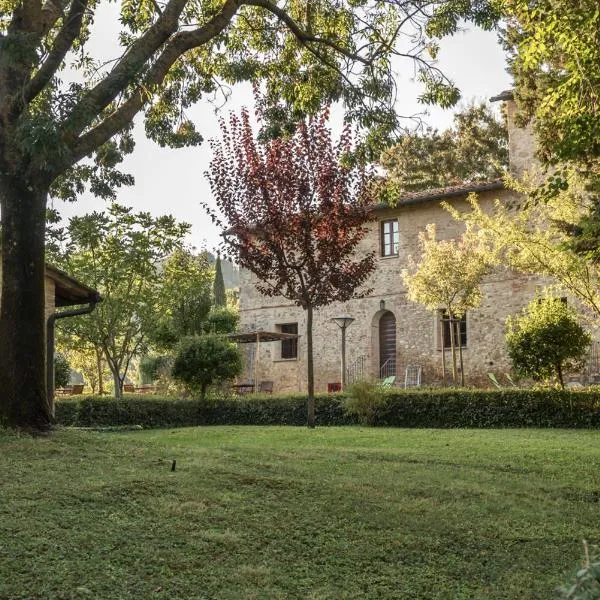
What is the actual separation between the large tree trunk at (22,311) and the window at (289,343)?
19945mm

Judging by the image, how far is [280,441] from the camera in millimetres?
12414

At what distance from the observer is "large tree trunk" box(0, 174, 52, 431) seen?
338 inches

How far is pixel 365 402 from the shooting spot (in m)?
15.9

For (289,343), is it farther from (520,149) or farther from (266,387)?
(520,149)

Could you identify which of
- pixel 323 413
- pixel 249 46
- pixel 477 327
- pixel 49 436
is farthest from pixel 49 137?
pixel 477 327

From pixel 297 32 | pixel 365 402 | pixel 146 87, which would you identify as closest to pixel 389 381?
pixel 365 402

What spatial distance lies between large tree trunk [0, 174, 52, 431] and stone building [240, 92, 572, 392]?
17.2 meters

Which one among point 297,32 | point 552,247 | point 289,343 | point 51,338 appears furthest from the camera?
point 289,343

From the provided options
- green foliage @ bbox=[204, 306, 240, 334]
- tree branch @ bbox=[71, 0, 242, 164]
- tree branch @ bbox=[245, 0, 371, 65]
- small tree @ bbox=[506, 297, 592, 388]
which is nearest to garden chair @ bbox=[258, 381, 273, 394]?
green foliage @ bbox=[204, 306, 240, 334]

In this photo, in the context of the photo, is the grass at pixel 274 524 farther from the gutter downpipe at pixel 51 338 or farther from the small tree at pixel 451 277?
the small tree at pixel 451 277

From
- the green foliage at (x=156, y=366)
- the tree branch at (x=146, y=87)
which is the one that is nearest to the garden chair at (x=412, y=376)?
the green foliage at (x=156, y=366)

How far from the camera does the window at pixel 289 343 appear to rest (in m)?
28.6

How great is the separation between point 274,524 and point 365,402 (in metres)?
10.3

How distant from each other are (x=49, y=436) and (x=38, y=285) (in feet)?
5.64
